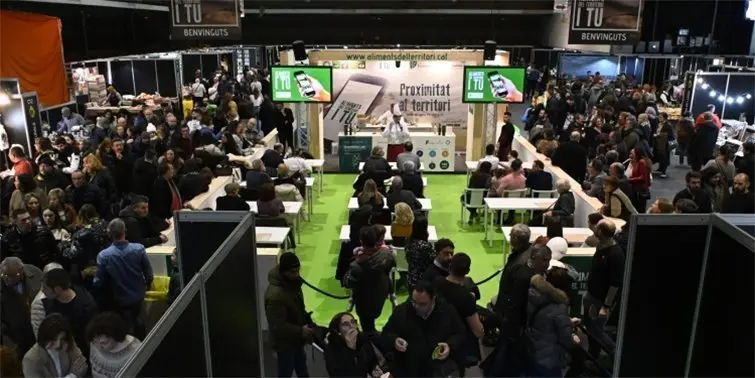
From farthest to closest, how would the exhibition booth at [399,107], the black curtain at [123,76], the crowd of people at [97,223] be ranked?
the black curtain at [123,76] < the exhibition booth at [399,107] < the crowd of people at [97,223]

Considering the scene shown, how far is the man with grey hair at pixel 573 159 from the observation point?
8.80 meters

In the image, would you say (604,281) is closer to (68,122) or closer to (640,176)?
(640,176)

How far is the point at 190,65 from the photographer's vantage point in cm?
2108

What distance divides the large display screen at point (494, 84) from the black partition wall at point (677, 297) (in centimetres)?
847

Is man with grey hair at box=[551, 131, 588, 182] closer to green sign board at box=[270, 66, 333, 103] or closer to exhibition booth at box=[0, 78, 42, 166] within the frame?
green sign board at box=[270, 66, 333, 103]

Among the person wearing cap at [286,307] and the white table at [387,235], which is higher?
the person wearing cap at [286,307]

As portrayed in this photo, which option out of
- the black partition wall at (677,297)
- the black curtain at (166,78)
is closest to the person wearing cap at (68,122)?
the black curtain at (166,78)

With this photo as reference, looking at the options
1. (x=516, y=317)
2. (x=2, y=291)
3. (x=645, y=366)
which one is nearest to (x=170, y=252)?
(x=2, y=291)

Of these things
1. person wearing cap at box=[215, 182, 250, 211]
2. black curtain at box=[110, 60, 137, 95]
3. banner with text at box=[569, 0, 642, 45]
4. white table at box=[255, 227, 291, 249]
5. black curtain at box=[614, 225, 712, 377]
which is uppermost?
banner with text at box=[569, 0, 642, 45]

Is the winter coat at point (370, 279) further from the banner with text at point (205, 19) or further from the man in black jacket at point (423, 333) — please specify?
the banner with text at point (205, 19)

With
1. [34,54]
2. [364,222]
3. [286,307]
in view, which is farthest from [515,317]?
[34,54]

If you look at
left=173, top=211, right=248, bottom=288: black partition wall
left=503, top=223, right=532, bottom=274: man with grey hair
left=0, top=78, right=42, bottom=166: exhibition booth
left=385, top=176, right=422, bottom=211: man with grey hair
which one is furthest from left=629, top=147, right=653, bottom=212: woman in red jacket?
left=0, top=78, right=42, bottom=166: exhibition booth

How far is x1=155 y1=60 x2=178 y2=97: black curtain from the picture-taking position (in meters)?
16.6

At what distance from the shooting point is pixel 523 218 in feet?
29.4
